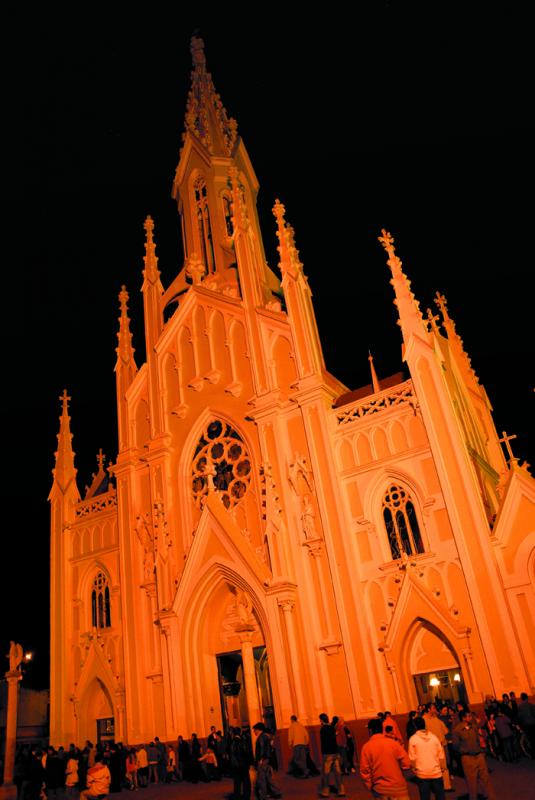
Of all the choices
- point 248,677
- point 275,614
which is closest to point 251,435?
point 275,614

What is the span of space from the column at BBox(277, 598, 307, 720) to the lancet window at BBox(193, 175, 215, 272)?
1766 cm

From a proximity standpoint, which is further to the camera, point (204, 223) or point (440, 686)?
point (204, 223)

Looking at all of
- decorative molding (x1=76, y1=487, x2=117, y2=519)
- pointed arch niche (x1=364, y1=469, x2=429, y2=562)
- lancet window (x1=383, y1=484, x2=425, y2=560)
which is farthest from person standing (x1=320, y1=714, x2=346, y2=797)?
decorative molding (x1=76, y1=487, x2=117, y2=519)

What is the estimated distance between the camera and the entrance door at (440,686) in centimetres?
1747

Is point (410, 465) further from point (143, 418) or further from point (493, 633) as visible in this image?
point (143, 418)

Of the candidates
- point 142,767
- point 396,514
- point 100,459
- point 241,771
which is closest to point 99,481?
point 100,459

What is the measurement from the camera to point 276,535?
20469mm

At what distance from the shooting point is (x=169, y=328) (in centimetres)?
2741

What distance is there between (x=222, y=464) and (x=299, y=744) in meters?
10.6

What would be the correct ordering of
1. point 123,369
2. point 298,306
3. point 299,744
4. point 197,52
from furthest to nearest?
point 197,52
point 123,369
point 298,306
point 299,744

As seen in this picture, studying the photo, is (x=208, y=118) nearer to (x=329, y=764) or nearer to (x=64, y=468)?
(x=64, y=468)

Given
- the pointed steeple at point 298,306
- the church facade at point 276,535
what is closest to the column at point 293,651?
the church facade at point 276,535

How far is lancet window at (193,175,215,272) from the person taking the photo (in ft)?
105

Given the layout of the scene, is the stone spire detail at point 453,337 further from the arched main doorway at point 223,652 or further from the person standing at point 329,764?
the person standing at point 329,764
